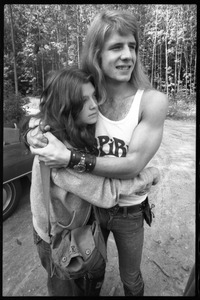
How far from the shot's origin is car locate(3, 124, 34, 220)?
2039 mm

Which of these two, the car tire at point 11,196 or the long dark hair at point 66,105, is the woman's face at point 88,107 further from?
the car tire at point 11,196

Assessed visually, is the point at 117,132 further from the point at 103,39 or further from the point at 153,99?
the point at 103,39

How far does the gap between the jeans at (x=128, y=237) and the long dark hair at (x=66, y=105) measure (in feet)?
1.33

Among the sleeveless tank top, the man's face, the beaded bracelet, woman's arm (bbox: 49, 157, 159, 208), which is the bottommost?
woman's arm (bbox: 49, 157, 159, 208)

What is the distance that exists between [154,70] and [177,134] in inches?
92.2

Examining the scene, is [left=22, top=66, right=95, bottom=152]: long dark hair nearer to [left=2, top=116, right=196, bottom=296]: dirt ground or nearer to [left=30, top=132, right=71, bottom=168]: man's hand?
[left=30, top=132, right=71, bottom=168]: man's hand

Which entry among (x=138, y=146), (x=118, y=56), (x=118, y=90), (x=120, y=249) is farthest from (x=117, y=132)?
(x=120, y=249)

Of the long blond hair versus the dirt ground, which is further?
the dirt ground

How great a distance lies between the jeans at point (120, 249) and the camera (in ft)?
3.13

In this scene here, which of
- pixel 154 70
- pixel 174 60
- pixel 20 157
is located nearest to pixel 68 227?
pixel 20 157

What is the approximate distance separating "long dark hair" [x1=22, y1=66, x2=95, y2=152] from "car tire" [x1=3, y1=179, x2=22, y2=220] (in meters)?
1.69

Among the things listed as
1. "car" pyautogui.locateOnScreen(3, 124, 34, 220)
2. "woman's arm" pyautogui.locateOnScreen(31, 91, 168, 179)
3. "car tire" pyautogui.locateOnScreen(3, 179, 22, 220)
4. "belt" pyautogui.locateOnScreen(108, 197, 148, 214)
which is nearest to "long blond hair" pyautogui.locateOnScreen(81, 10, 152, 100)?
"woman's arm" pyautogui.locateOnScreen(31, 91, 168, 179)

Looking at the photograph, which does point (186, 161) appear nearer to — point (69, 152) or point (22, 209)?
point (22, 209)

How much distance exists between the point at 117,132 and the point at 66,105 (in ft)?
0.84
